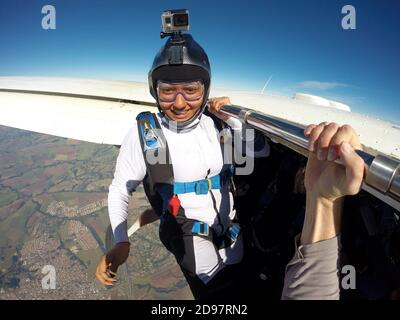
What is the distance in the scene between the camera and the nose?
5.49 ft

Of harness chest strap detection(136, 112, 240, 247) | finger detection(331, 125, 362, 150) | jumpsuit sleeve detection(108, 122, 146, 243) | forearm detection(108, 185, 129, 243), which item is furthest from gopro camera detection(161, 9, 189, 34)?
finger detection(331, 125, 362, 150)

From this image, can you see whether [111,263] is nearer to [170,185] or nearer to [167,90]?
[170,185]

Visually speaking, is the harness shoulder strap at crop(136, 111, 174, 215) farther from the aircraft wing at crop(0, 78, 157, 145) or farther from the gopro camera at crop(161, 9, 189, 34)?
the gopro camera at crop(161, 9, 189, 34)

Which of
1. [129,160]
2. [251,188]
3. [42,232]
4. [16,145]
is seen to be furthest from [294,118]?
[16,145]

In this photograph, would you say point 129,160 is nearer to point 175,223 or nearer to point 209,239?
point 175,223

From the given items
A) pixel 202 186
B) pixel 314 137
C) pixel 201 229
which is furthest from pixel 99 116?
pixel 314 137

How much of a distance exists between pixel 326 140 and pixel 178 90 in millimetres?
1266

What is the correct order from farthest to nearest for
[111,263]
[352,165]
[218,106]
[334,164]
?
[218,106] → [111,263] → [334,164] → [352,165]

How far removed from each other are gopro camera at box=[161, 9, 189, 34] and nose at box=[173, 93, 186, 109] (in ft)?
1.74

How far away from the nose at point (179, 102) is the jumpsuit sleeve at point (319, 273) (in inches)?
49.5

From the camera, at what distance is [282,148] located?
6.51 ft

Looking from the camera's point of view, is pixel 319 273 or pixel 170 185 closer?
pixel 319 273

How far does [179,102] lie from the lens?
66.2 inches

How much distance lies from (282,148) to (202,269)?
1219 mm
